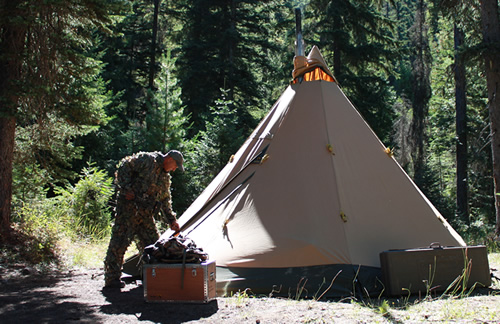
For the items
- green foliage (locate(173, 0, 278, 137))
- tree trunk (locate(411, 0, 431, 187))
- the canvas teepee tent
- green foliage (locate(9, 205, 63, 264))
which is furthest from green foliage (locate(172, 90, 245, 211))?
tree trunk (locate(411, 0, 431, 187))

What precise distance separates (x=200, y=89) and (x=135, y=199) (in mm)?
16879

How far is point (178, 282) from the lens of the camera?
4469mm

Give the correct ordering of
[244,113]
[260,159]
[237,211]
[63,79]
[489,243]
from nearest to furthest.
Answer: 1. [237,211]
2. [260,159]
3. [63,79]
4. [489,243]
5. [244,113]

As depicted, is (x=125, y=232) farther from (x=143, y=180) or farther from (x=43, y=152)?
(x=43, y=152)

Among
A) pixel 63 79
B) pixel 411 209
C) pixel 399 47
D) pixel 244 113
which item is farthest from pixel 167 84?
pixel 411 209

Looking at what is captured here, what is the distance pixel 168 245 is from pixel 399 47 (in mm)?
16273

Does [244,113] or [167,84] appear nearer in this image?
[167,84]

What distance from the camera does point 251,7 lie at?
856 inches

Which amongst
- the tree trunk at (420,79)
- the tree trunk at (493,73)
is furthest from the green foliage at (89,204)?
the tree trunk at (420,79)

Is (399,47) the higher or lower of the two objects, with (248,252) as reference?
higher

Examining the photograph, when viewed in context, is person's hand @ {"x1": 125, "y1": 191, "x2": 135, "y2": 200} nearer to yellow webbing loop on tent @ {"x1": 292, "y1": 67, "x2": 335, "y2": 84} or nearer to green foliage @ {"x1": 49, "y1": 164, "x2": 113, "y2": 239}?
yellow webbing loop on tent @ {"x1": 292, "y1": 67, "x2": 335, "y2": 84}

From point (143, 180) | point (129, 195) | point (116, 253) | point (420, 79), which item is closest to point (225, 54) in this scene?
point (420, 79)

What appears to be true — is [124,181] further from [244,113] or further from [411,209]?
[244,113]

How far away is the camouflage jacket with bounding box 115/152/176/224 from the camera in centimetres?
539
